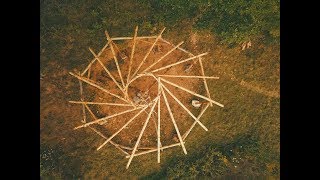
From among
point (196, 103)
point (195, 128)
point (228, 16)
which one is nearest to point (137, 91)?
point (196, 103)

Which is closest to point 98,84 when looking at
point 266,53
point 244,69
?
point 244,69

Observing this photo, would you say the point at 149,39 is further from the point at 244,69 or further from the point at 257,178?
the point at 257,178

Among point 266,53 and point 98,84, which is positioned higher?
point 266,53

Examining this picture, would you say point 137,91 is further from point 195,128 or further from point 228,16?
point 228,16

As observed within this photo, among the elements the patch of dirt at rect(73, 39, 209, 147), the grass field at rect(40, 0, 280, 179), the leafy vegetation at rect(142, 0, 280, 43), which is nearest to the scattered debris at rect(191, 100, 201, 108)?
the patch of dirt at rect(73, 39, 209, 147)

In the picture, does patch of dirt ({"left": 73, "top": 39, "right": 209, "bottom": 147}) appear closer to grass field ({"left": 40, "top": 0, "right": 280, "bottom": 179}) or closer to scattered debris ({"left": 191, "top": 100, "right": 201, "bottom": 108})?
scattered debris ({"left": 191, "top": 100, "right": 201, "bottom": 108})

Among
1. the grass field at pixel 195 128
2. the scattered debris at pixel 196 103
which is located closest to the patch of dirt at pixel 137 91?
the scattered debris at pixel 196 103
